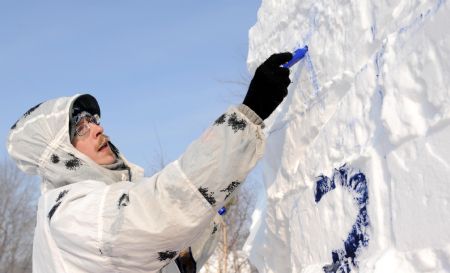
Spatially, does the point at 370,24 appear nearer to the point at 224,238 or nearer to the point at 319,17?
the point at 319,17

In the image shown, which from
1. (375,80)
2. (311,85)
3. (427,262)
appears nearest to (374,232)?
(427,262)

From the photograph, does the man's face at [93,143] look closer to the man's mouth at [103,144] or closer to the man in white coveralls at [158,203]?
the man's mouth at [103,144]

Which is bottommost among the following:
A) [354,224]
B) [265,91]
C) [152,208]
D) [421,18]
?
[152,208]

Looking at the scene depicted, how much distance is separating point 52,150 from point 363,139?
37.9 inches

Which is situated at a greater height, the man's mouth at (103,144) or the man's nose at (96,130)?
the man's nose at (96,130)

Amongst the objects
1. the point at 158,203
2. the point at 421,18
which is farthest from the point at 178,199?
the point at 421,18

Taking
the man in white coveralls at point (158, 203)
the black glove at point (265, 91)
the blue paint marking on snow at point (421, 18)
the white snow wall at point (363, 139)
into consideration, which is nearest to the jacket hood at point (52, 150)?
the man in white coveralls at point (158, 203)

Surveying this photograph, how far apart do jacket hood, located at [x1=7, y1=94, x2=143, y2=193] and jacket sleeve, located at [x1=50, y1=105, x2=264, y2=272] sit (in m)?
0.35

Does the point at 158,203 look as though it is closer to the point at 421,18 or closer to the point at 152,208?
the point at 152,208

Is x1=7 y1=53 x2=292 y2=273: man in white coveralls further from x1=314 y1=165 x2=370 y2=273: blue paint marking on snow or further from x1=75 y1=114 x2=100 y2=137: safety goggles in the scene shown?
x1=314 y1=165 x2=370 y2=273: blue paint marking on snow

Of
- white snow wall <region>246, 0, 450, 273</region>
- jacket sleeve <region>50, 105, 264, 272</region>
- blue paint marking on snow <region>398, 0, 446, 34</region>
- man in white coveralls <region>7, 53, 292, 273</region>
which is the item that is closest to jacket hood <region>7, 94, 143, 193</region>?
man in white coveralls <region>7, 53, 292, 273</region>

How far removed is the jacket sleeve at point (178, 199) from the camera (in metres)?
1.40

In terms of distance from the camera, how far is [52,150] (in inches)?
72.7

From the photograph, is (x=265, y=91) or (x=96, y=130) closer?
(x=265, y=91)
